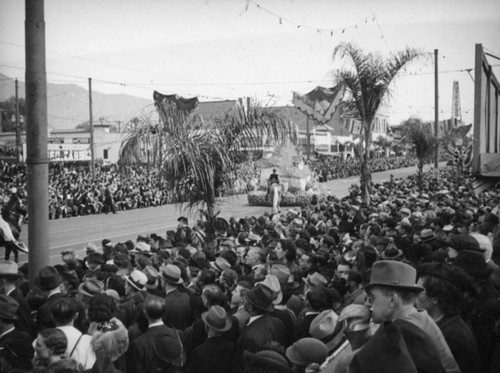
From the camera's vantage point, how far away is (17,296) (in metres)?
5.38

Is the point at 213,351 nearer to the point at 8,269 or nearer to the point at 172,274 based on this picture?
the point at 172,274

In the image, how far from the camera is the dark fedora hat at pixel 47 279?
5.52 m

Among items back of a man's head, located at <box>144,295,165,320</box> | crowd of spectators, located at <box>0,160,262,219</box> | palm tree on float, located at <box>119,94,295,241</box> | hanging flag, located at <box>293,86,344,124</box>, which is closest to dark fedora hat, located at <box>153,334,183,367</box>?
back of a man's head, located at <box>144,295,165,320</box>

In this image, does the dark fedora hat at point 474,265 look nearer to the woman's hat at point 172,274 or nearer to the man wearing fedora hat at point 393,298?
the man wearing fedora hat at point 393,298

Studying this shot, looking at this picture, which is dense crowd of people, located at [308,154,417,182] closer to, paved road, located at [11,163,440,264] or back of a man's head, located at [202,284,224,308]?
paved road, located at [11,163,440,264]

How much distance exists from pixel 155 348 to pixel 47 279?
1970mm

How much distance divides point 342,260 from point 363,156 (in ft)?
32.4

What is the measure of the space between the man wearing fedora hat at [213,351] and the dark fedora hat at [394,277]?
5.03 feet

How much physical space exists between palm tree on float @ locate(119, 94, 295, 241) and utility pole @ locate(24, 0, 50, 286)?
4.48 m

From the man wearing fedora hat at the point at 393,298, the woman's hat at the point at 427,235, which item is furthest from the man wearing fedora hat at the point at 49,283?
the woman's hat at the point at 427,235

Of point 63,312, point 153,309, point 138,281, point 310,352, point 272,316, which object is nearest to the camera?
point 310,352

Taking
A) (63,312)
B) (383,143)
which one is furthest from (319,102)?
(383,143)

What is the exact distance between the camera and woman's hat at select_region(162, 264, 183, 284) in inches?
228

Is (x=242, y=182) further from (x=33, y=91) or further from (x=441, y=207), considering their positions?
(x=33, y=91)
